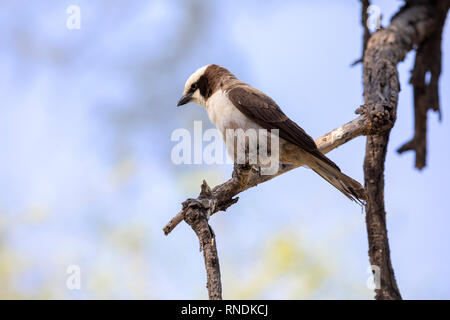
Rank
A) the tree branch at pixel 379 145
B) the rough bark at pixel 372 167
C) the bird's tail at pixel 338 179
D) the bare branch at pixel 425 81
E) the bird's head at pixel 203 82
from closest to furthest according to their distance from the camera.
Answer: the rough bark at pixel 372 167
the bird's tail at pixel 338 179
the tree branch at pixel 379 145
the bird's head at pixel 203 82
the bare branch at pixel 425 81

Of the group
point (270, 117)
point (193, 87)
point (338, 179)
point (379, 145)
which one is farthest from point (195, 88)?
point (379, 145)

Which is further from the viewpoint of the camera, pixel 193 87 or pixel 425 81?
pixel 425 81

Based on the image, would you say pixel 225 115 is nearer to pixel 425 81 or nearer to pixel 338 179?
pixel 338 179

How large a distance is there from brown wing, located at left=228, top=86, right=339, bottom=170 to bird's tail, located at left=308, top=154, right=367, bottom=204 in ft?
0.24

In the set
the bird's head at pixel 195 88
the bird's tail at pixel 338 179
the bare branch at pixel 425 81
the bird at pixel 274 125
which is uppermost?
the bare branch at pixel 425 81

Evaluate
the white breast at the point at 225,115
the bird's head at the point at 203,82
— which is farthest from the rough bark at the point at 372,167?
the bird's head at the point at 203,82

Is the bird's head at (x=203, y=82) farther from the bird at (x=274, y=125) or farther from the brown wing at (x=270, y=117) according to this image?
the brown wing at (x=270, y=117)

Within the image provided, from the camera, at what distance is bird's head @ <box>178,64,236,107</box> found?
548 cm

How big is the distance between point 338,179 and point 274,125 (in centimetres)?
67

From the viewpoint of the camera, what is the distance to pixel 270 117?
4926mm

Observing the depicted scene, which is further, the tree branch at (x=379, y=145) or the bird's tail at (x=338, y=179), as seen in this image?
the tree branch at (x=379, y=145)

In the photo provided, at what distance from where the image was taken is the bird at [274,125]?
4770 millimetres

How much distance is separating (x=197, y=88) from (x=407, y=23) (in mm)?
2946
